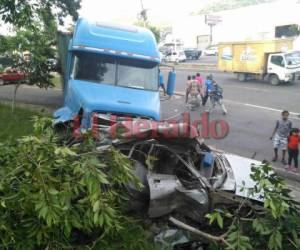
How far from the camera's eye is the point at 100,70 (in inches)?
422

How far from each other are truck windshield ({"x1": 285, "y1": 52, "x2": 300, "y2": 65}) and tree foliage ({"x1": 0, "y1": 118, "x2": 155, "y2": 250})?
23.6 m

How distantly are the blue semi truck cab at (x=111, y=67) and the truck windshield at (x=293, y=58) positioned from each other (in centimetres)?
1755

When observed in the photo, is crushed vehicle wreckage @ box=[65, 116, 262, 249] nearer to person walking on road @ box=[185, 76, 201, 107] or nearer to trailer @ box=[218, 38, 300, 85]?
person walking on road @ box=[185, 76, 201, 107]

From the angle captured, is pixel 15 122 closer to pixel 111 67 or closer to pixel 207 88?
pixel 111 67

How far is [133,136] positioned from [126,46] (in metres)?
5.32

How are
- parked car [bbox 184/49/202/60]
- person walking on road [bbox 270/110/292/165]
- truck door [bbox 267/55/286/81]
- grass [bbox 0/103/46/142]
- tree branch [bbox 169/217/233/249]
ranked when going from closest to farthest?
tree branch [bbox 169/217/233/249], person walking on road [bbox 270/110/292/165], grass [bbox 0/103/46/142], truck door [bbox 267/55/286/81], parked car [bbox 184/49/202/60]

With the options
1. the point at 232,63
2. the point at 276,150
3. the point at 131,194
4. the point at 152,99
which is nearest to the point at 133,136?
the point at 131,194

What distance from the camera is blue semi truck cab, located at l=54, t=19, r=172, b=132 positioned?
1015 cm

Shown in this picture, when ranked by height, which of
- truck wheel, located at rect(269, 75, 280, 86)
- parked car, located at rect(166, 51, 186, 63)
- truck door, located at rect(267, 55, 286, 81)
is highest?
parked car, located at rect(166, 51, 186, 63)

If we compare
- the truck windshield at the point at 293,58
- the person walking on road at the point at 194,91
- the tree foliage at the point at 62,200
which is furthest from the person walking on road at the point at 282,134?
the truck windshield at the point at 293,58

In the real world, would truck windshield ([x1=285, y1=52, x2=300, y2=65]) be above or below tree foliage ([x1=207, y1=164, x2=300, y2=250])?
above

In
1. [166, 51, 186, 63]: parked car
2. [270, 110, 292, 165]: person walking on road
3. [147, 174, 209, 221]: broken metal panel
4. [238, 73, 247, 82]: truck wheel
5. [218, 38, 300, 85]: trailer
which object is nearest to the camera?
[147, 174, 209, 221]: broken metal panel

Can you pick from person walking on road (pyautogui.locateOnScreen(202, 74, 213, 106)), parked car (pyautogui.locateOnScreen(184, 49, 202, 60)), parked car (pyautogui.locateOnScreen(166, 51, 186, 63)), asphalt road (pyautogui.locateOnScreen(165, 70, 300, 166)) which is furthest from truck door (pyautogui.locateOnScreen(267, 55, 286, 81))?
parked car (pyautogui.locateOnScreen(184, 49, 202, 60))

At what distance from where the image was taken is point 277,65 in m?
26.8
